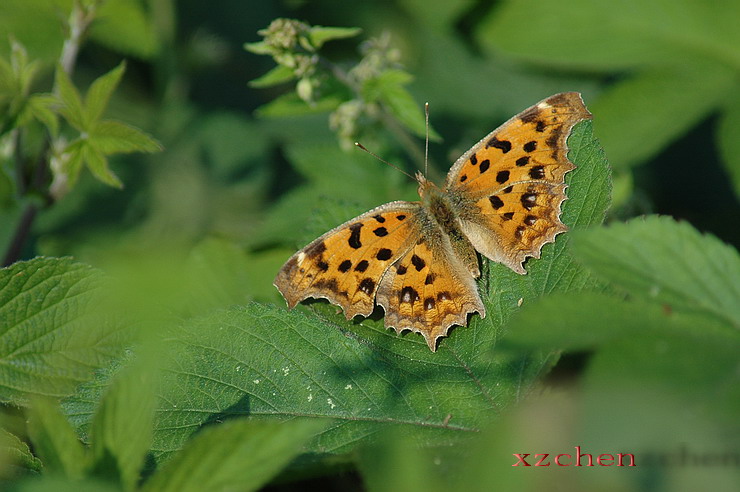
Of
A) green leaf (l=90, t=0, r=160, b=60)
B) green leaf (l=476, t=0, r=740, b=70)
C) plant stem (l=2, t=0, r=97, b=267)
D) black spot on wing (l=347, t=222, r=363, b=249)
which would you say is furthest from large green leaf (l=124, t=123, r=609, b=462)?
green leaf (l=90, t=0, r=160, b=60)

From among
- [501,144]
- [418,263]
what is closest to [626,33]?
[501,144]

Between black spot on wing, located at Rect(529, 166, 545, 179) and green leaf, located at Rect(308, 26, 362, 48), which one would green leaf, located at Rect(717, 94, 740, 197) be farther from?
green leaf, located at Rect(308, 26, 362, 48)

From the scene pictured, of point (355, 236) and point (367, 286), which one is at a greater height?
point (355, 236)

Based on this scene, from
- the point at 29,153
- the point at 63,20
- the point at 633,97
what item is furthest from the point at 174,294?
the point at 633,97

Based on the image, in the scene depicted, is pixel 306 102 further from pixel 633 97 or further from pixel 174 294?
pixel 633 97

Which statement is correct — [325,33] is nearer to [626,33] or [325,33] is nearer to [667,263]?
[667,263]

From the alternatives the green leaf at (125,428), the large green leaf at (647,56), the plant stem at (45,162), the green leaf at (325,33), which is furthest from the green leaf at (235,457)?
the large green leaf at (647,56)

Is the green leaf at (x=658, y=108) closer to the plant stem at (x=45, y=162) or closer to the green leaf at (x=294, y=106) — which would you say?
the green leaf at (x=294, y=106)
